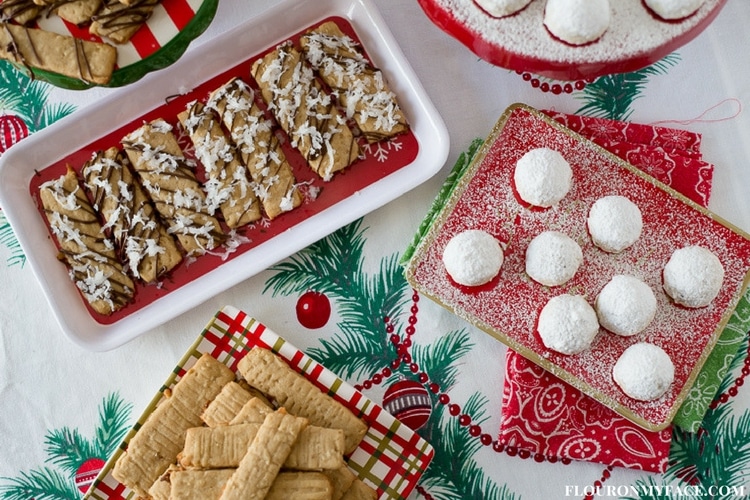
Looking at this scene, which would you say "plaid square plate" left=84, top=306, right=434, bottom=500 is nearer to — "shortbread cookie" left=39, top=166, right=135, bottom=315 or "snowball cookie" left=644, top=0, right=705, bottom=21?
"shortbread cookie" left=39, top=166, right=135, bottom=315

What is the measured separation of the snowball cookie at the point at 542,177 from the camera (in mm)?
1376

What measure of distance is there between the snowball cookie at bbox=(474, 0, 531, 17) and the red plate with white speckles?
2 centimetres

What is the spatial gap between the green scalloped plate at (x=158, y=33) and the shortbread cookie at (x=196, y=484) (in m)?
0.74

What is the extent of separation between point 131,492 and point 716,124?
4.90 feet

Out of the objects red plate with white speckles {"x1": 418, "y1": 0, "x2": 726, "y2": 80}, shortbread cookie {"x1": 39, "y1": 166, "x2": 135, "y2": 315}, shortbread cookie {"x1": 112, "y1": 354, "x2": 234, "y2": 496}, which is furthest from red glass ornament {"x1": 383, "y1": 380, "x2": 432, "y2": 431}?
red plate with white speckles {"x1": 418, "y1": 0, "x2": 726, "y2": 80}

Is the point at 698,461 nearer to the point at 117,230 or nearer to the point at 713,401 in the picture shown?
the point at 713,401

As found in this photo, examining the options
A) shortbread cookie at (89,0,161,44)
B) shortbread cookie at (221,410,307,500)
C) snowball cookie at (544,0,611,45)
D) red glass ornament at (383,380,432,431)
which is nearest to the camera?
snowball cookie at (544,0,611,45)

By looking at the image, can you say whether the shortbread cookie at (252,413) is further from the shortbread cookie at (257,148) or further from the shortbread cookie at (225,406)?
the shortbread cookie at (257,148)

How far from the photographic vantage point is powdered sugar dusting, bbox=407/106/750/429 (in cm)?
Answer: 142

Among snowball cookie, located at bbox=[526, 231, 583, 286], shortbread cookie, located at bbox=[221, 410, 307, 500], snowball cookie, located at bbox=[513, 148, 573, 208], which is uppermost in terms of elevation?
snowball cookie, located at bbox=[513, 148, 573, 208]

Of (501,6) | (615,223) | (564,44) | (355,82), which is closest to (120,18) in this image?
(355,82)

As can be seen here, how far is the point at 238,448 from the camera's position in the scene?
53.2 inches

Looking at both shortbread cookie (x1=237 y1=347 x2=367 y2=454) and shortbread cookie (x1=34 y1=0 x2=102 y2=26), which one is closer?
shortbread cookie (x1=34 y1=0 x2=102 y2=26)

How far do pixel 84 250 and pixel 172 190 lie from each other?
0.74 feet
